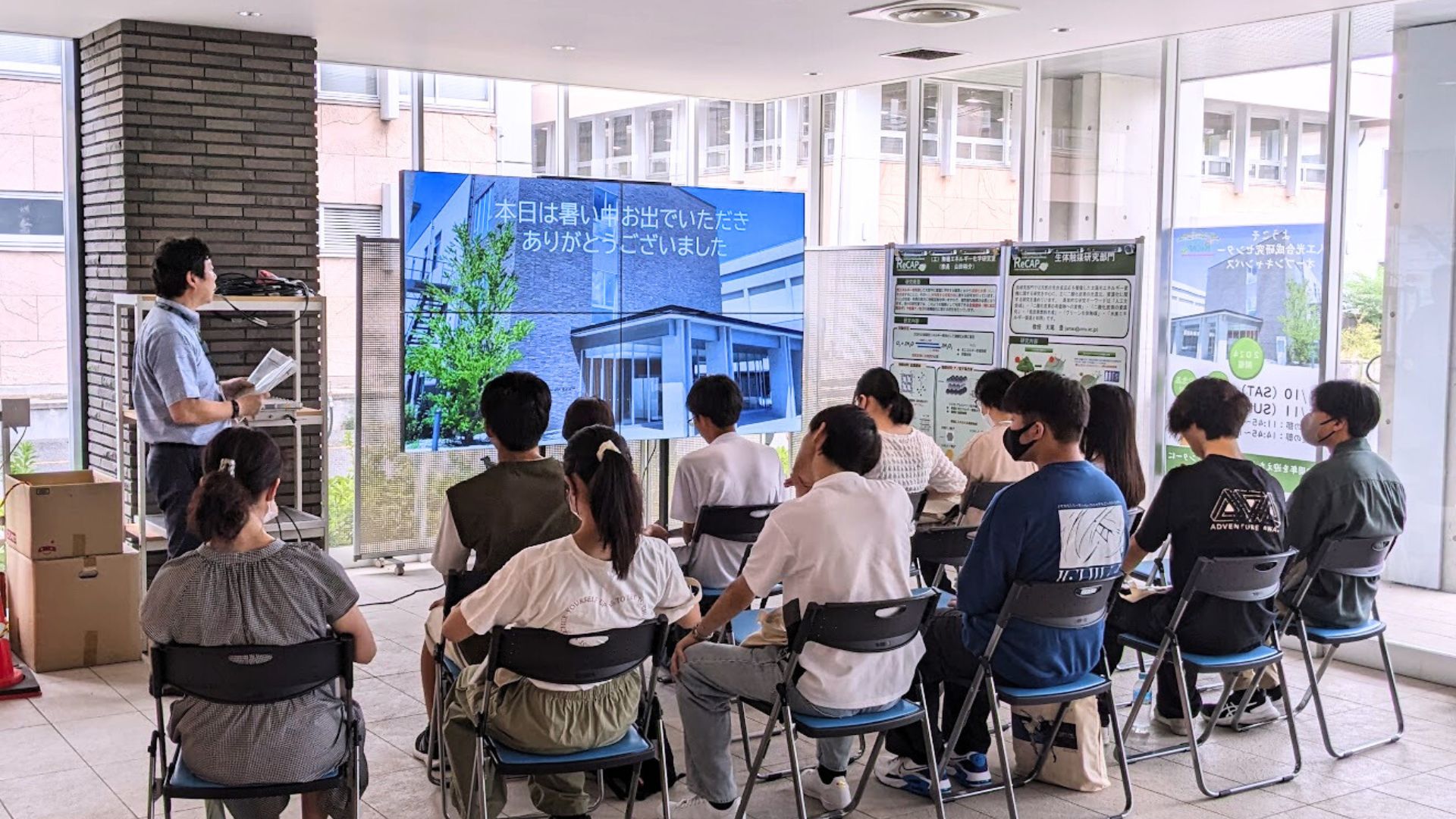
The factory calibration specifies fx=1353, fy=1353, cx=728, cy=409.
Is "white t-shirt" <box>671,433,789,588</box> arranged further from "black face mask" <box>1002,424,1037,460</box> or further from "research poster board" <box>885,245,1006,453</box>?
"research poster board" <box>885,245,1006,453</box>

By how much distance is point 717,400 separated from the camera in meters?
5.01

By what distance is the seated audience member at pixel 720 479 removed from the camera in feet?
16.0

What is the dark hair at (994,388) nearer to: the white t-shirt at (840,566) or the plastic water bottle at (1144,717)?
the plastic water bottle at (1144,717)

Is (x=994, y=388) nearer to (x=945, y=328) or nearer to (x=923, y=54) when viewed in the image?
(x=945, y=328)

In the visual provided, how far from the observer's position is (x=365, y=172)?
8.08 m

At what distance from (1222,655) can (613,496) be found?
2.21 meters

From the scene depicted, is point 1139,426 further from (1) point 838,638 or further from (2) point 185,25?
(2) point 185,25

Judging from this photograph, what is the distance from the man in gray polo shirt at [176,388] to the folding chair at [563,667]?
2.56m

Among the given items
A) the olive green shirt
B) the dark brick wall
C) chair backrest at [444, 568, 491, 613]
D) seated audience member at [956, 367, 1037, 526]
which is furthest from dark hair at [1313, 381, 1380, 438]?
Answer: the dark brick wall

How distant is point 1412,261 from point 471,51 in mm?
4764

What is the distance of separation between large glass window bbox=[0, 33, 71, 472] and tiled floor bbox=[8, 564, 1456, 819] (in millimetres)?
2225

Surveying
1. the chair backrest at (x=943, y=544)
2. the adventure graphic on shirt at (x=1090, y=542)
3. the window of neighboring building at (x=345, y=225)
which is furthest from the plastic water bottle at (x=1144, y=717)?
the window of neighboring building at (x=345, y=225)

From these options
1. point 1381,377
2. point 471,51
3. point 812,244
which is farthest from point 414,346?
point 1381,377

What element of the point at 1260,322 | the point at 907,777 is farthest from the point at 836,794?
the point at 1260,322
